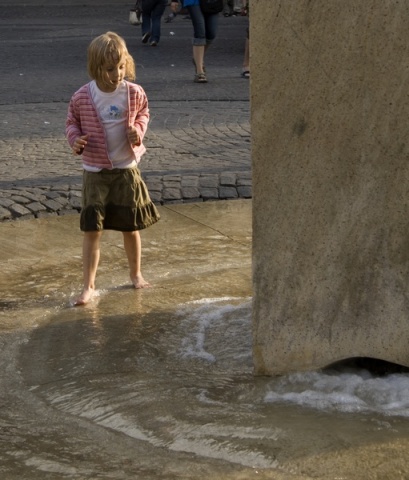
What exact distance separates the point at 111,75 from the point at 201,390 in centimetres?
172

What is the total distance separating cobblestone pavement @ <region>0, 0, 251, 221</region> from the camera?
7.28 metres

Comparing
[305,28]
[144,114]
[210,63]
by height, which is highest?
[305,28]

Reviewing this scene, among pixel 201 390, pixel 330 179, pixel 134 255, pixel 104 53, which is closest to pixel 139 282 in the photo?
pixel 134 255

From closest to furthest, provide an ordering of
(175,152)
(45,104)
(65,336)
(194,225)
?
(65,336) < (194,225) < (175,152) < (45,104)

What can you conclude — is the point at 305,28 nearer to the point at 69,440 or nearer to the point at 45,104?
the point at 69,440

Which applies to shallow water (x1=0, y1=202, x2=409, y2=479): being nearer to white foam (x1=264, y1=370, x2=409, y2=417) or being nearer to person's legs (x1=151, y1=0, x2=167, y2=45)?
white foam (x1=264, y1=370, x2=409, y2=417)

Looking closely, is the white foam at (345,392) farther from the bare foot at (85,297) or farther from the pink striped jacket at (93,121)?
the pink striped jacket at (93,121)

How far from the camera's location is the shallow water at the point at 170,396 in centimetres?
358

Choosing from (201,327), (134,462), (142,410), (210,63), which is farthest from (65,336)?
(210,63)

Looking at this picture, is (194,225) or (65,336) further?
(194,225)

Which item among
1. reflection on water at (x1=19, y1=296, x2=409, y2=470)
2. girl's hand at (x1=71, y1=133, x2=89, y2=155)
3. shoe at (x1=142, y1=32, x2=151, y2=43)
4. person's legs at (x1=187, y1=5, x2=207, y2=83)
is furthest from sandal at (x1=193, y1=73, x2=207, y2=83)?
reflection on water at (x1=19, y1=296, x2=409, y2=470)

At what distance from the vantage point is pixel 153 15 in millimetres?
17109

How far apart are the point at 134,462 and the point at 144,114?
7.28 ft

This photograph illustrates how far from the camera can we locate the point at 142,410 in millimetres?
3998
